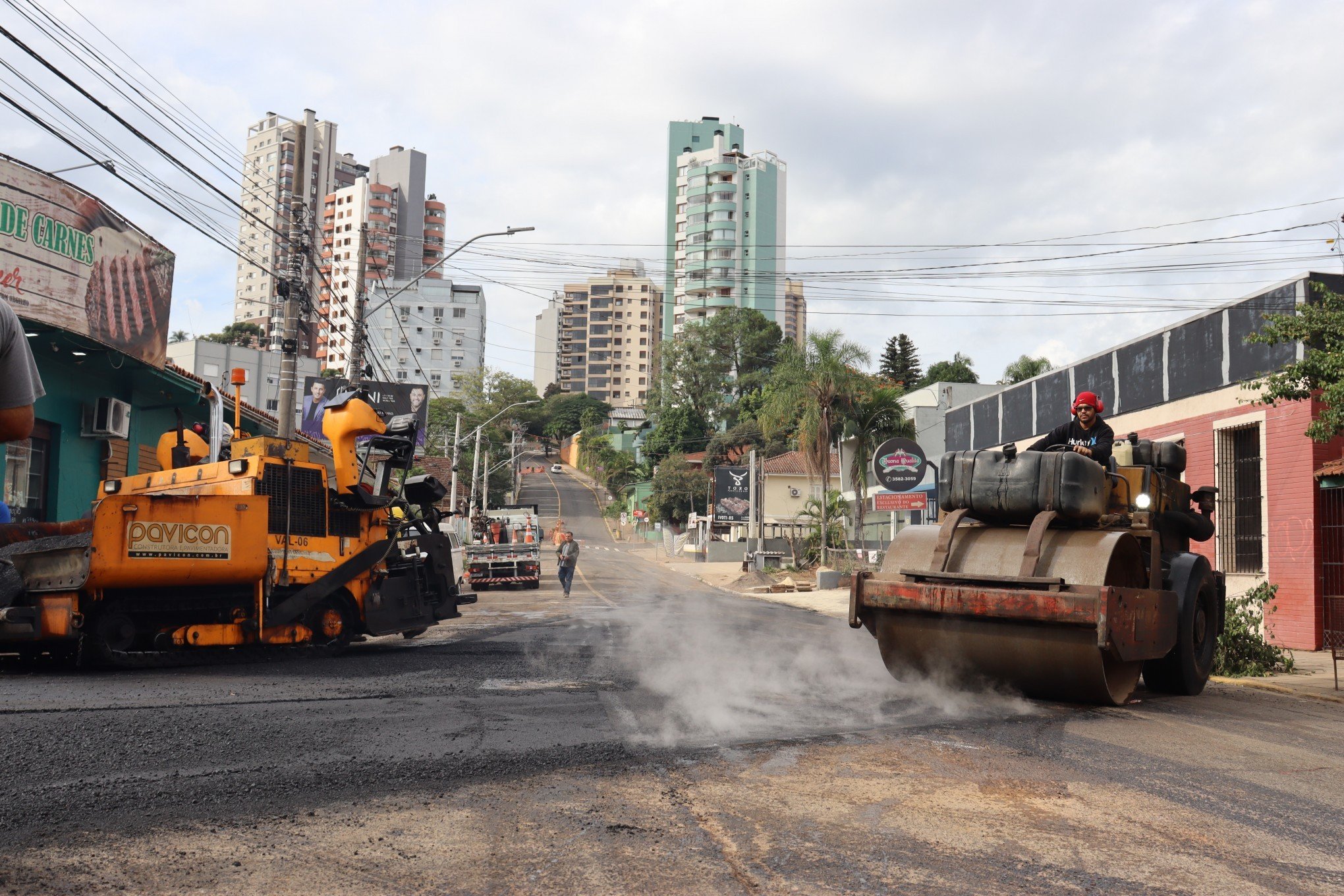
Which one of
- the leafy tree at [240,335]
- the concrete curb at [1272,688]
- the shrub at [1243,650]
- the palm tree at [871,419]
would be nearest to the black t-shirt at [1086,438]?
the concrete curb at [1272,688]

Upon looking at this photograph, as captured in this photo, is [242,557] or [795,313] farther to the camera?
[795,313]

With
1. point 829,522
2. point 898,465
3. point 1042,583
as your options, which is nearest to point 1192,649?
point 1042,583

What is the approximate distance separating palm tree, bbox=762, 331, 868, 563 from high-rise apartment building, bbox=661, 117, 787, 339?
86.9m

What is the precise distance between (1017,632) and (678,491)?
75.2 meters

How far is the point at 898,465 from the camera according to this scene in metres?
23.8

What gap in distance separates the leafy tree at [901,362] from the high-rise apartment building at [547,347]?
8294 centimetres

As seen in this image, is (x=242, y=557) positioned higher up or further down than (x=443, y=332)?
further down

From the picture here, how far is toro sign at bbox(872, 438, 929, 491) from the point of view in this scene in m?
23.4

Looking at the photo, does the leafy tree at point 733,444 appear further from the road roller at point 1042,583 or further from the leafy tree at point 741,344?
the road roller at point 1042,583

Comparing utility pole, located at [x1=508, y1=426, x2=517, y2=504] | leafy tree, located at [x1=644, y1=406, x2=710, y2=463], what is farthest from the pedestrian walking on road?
leafy tree, located at [x1=644, y1=406, x2=710, y2=463]

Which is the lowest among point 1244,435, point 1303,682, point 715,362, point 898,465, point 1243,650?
point 1303,682

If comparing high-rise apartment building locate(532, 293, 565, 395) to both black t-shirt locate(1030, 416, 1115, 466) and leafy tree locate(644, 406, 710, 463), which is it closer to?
leafy tree locate(644, 406, 710, 463)

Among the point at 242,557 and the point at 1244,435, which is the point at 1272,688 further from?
the point at 242,557

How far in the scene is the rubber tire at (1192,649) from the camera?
8719 millimetres
